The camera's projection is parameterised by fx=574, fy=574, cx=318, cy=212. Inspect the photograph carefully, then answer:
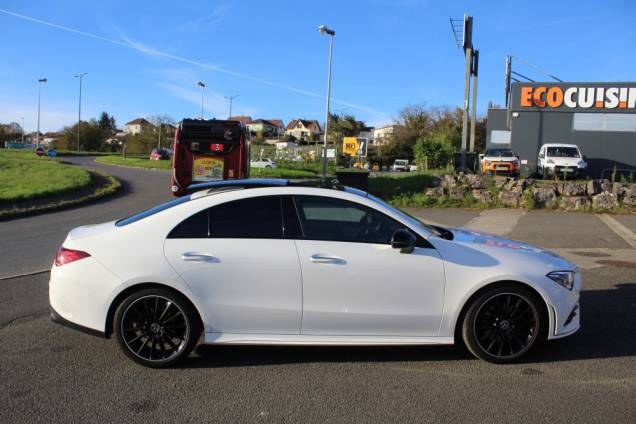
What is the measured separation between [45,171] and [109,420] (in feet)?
85.5

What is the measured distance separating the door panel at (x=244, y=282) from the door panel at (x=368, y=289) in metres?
0.12

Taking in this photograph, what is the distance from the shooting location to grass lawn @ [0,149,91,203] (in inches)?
722

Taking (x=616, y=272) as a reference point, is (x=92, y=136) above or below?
above

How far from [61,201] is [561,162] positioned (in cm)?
1853

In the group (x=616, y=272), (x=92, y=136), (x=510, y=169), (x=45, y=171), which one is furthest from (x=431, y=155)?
(x=92, y=136)

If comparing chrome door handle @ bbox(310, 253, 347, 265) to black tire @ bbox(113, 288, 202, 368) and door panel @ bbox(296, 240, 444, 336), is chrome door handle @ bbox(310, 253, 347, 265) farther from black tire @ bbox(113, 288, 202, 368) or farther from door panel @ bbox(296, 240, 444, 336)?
black tire @ bbox(113, 288, 202, 368)

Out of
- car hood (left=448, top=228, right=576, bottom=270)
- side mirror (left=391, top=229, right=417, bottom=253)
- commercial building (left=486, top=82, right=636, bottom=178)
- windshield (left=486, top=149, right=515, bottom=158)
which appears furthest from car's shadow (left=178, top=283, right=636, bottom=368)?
commercial building (left=486, top=82, right=636, bottom=178)

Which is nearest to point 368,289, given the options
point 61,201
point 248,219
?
point 248,219

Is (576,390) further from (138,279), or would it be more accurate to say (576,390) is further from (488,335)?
(138,279)

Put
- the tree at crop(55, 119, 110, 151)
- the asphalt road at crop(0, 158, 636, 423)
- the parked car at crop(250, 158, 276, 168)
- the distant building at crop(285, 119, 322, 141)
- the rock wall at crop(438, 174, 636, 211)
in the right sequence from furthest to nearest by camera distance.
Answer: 1. the distant building at crop(285, 119, 322, 141)
2. the tree at crop(55, 119, 110, 151)
3. the parked car at crop(250, 158, 276, 168)
4. the rock wall at crop(438, 174, 636, 211)
5. the asphalt road at crop(0, 158, 636, 423)

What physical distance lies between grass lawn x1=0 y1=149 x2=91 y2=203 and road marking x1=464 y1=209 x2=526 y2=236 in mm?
13431

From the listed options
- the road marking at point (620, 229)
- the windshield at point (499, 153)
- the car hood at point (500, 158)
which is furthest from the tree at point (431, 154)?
the road marking at point (620, 229)

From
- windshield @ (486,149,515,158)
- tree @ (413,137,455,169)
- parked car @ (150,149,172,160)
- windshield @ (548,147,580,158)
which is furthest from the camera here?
parked car @ (150,149,172,160)

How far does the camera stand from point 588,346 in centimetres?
517
